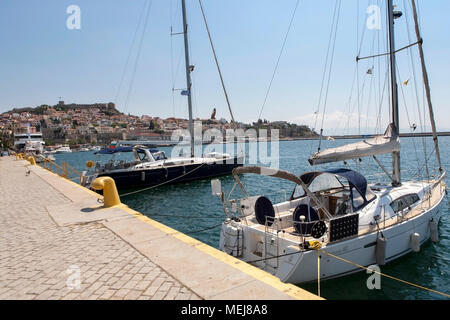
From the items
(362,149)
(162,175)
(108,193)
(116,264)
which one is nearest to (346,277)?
Result: (362,149)

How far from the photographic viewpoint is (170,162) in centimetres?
2561

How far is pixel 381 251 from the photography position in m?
7.88

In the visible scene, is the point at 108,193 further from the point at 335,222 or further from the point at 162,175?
the point at 162,175

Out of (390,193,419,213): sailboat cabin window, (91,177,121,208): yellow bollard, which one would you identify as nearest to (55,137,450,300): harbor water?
(390,193,419,213): sailboat cabin window

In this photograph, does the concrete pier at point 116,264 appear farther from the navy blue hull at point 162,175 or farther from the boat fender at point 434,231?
the navy blue hull at point 162,175

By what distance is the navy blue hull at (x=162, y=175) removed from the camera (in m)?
23.1

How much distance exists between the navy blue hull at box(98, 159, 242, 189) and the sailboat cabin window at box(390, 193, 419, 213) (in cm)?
1758

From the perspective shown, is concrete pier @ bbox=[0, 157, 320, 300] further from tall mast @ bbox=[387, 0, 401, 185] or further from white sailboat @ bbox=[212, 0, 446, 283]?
tall mast @ bbox=[387, 0, 401, 185]

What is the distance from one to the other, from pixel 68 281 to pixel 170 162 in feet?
69.5

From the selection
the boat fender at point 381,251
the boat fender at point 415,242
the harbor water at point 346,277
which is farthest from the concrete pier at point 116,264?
the boat fender at point 415,242

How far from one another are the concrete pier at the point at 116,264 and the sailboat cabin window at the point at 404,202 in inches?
266

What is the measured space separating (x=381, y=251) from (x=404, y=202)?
9.85ft
